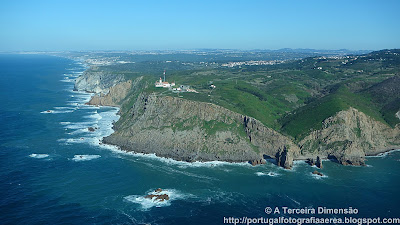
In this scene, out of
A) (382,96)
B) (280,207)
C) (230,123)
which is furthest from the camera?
(382,96)

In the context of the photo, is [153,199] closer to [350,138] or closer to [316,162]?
[316,162]

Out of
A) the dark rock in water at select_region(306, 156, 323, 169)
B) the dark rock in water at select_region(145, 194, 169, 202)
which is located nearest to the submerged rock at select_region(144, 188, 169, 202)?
the dark rock in water at select_region(145, 194, 169, 202)

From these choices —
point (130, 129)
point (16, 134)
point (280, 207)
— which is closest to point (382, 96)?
point (280, 207)

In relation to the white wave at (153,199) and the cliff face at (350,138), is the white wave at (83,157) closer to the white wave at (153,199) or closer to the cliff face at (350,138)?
the white wave at (153,199)

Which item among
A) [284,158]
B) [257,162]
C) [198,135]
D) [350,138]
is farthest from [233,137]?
[350,138]

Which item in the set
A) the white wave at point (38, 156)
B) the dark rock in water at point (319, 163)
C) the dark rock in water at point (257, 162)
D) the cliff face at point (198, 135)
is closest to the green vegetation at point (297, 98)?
the cliff face at point (198, 135)

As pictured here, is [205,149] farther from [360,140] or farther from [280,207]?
[360,140]
